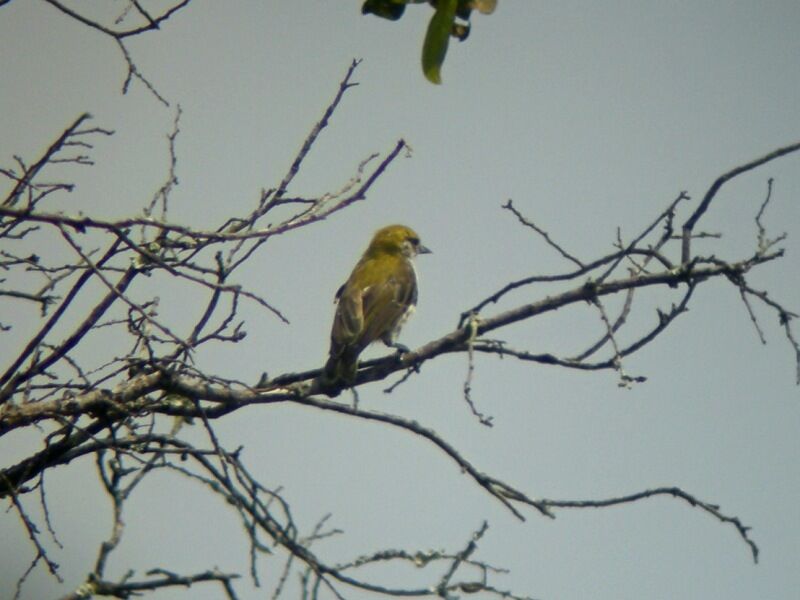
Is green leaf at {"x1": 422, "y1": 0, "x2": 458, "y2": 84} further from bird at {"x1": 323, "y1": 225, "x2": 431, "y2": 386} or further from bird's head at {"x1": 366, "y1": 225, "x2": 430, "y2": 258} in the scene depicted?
bird's head at {"x1": 366, "y1": 225, "x2": 430, "y2": 258}

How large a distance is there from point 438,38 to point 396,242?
6104mm

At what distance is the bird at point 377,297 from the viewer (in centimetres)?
662

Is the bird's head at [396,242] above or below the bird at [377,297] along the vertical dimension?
above

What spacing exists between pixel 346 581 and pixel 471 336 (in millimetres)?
1110

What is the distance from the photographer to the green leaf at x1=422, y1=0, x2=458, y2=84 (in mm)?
2830

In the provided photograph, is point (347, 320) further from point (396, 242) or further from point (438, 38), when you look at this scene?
point (438, 38)

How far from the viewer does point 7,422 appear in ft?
14.4

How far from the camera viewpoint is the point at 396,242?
29.3 feet


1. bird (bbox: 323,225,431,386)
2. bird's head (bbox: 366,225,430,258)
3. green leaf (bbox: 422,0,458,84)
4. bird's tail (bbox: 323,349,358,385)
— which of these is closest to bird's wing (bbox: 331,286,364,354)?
bird (bbox: 323,225,431,386)

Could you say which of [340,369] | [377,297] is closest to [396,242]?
[377,297]

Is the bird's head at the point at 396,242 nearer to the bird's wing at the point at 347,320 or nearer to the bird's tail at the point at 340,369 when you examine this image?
the bird's wing at the point at 347,320

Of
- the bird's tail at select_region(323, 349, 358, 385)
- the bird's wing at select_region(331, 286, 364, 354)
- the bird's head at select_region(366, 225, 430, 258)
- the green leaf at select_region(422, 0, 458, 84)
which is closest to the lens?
the green leaf at select_region(422, 0, 458, 84)

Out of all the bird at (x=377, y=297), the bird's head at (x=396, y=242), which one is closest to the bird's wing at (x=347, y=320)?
the bird at (x=377, y=297)

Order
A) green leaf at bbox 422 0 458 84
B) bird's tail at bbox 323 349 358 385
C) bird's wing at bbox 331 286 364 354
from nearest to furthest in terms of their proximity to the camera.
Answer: green leaf at bbox 422 0 458 84 → bird's tail at bbox 323 349 358 385 → bird's wing at bbox 331 286 364 354
